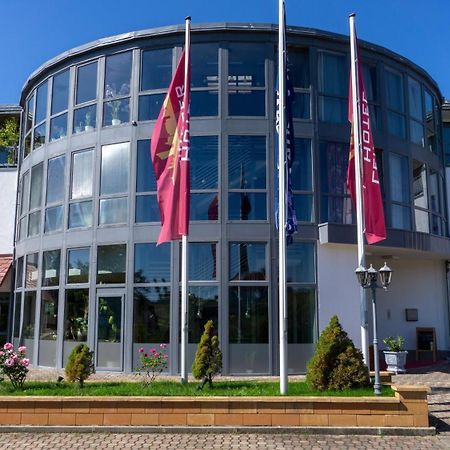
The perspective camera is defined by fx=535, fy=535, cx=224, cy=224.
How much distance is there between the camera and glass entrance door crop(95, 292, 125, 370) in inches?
567

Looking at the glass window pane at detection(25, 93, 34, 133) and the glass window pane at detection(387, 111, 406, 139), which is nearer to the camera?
the glass window pane at detection(387, 111, 406, 139)

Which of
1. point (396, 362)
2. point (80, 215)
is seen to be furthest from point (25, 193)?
point (396, 362)

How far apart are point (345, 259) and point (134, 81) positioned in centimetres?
788

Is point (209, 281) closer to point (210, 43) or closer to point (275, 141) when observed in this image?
point (275, 141)

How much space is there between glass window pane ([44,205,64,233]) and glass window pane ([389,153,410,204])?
32.6 feet

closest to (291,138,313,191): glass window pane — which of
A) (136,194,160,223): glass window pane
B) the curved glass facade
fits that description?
the curved glass facade

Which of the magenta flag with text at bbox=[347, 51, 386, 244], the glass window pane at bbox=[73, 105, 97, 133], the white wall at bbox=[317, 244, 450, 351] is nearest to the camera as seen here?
the magenta flag with text at bbox=[347, 51, 386, 244]

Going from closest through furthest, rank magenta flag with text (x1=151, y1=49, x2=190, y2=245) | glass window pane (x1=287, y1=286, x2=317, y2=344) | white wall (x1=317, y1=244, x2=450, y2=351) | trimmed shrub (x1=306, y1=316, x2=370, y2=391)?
trimmed shrub (x1=306, y1=316, x2=370, y2=391) < magenta flag with text (x1=151, y1=49, x2=190, y2=245) < glass window pane (x1=287, y1=286, x2=317, y2=344) < white wall (x1=317, y1=244, x2=450, y2=351)

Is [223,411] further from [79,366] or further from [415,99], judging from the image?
[415,99]

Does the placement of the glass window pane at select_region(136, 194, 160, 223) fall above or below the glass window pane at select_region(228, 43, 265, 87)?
below

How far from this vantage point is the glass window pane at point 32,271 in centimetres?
1678

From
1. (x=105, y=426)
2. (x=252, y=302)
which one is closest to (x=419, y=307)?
(x=252, y=302)

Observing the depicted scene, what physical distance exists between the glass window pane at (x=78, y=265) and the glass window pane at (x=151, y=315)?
1.86 m

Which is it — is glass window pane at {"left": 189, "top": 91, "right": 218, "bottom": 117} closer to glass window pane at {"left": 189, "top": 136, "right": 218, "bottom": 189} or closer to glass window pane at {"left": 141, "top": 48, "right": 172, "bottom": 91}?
glass window pane at {"left": 189, "top": 136, "right": 218, "bottom": 189}
